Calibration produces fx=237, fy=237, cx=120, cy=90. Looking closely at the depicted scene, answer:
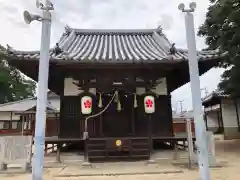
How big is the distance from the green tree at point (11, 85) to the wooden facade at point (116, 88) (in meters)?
26.2

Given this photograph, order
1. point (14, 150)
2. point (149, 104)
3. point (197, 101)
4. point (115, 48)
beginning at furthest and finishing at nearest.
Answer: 1. point (115, 48)
2. point (149, 104)
3. point (14, 150)
4. point (197, 101)

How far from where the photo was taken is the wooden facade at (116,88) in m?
8.55

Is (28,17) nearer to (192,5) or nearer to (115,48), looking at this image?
(192,5)

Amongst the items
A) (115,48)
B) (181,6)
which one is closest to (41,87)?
(181,6)

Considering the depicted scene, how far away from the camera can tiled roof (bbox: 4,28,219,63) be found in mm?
8603

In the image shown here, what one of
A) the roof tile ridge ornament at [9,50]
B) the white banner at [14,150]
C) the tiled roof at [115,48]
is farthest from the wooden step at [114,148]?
the roof tile ridge ornament at [9,50]

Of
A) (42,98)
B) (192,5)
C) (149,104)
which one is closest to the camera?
(42,98)

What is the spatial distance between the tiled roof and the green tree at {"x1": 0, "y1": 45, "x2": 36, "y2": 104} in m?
23.4

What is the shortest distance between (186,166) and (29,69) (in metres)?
6.92

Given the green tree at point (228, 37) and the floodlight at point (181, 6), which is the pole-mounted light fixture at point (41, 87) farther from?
the green tree at point (228, 37)

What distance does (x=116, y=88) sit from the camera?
354 inches

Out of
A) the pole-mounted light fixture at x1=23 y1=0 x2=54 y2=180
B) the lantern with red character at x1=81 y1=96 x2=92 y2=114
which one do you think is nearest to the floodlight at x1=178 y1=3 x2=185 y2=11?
the pole-mounted light fixture at x1=23 y1=0 x2=54 y2=180

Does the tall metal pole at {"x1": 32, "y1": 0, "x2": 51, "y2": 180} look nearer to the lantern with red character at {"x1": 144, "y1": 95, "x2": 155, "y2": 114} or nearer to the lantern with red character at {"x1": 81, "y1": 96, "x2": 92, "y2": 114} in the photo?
the lantern with red character at {"x1": 81, "y1": 96, "x2": 92, "y2": 114}

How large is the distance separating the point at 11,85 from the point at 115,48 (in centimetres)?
2971
